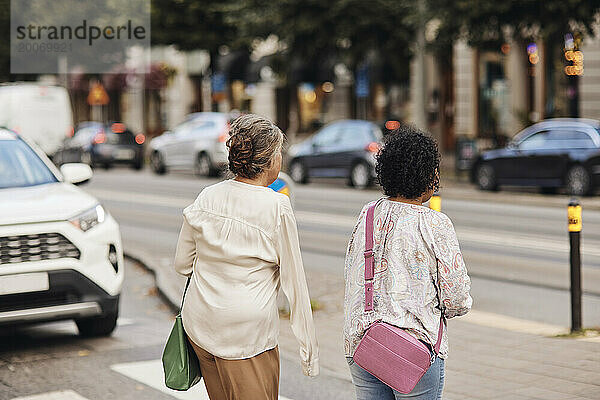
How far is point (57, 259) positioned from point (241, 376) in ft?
11.9

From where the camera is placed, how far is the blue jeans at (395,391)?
372cm

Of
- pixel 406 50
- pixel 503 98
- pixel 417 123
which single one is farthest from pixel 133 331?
pixel 503 98

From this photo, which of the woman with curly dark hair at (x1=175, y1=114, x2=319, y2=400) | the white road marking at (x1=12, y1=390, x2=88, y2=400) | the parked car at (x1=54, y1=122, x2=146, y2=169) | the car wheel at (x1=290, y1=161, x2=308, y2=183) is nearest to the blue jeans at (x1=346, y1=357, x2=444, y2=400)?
the woman with curly dark hair at (x1=175, y1=114, x2=319, y2=400)

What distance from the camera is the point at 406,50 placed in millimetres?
32125

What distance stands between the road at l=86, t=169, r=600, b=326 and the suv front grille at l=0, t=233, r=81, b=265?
3.86 m

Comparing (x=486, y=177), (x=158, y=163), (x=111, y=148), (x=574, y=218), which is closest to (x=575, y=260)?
(x=574, y=218)

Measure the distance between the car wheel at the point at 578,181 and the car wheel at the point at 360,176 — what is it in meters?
4.47

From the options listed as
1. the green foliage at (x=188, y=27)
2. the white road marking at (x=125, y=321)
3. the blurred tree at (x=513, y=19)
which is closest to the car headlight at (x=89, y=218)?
the white road marking at (x=125, y=321)

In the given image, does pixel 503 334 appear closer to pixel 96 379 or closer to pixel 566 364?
pixel 566 364

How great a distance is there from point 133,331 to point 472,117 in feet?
91.4

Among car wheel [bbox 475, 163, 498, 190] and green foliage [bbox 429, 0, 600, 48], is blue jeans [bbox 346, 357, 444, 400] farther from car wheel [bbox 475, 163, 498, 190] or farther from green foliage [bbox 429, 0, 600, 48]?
green foliage [bbox 429, 0, 600, 48]

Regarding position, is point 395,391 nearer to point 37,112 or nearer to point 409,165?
point 409,165

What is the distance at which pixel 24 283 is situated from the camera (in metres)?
7.04

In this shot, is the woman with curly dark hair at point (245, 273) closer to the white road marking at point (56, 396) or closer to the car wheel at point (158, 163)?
the white road marking at point (56, 396)
